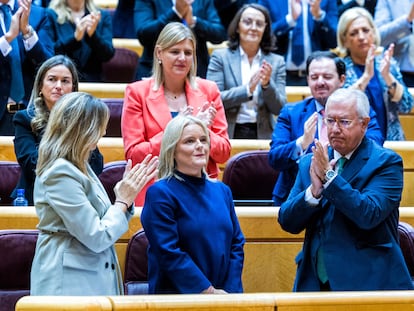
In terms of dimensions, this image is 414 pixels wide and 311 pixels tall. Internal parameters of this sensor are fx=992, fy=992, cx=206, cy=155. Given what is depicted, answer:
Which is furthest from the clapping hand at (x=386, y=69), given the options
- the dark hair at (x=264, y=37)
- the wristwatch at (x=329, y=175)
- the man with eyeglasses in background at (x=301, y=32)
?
the wristwatch at (x=329, y=175)

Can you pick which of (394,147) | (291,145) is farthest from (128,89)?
(394,147)

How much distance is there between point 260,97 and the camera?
14.1 ft

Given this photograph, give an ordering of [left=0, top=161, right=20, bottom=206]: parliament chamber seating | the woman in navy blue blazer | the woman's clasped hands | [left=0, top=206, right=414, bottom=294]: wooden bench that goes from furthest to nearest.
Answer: the woman in navy blue blazer < [left=0, top=161, right=20, bottom=206]: parliament chamber seating < [left=0, top=206, right=414, bottom=294]: wooden bench < the woman's clasped hands

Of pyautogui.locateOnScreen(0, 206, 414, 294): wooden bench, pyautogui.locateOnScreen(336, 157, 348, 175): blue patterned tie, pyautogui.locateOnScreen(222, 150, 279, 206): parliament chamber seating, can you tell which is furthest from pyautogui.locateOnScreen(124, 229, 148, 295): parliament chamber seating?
pyautogui.locateOnScreen(222, 150, 279, 206): parliament chamber seating

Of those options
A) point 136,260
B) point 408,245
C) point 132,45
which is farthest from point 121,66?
point 408,245

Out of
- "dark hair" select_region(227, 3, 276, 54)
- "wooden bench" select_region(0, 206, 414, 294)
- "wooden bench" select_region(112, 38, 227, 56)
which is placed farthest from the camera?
"wooden bench" select_region(112, 38, 227, 56)

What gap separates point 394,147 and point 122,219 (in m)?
1.80

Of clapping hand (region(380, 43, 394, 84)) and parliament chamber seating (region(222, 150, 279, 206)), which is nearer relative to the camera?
parliament chamber seating (region(222, 150, 279, 206))

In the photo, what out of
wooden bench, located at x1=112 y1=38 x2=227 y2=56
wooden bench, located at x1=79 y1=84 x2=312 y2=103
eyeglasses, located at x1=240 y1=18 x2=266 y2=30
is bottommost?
wooden bench, located at x1=79 y1=84 x2=312 y2=103

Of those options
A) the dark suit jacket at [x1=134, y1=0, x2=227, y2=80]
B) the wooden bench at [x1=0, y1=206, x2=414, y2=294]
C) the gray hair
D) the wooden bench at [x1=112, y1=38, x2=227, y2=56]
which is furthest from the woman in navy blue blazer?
the gray hair

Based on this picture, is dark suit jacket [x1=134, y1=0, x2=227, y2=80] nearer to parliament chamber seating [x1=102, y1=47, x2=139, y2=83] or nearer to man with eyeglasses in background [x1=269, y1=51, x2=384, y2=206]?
parliament chamber seating [x1=102, y1=47, x2=139, y2=83]

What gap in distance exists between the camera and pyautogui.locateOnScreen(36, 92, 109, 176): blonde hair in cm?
253

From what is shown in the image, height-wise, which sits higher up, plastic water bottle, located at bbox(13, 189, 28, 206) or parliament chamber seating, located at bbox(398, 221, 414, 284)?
plastic water bottle, located at bbox(13, 189, 28, 206)

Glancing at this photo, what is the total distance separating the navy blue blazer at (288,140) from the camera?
3.46 metres
